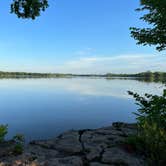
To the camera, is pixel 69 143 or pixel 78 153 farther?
pixel 69 143

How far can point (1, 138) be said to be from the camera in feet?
24.8

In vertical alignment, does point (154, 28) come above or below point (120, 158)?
above

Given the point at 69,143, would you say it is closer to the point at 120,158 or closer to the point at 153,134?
the point at 120,158

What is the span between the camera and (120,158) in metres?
6.61

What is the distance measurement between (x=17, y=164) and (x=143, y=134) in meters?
3.16

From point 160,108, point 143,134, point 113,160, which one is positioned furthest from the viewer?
point 160,108

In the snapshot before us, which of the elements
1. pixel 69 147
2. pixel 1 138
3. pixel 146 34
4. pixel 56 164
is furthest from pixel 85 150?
pixel 146 34

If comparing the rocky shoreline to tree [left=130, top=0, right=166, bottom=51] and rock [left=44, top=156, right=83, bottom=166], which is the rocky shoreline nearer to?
rock [left=44, top=156, right=83, bottom=166]

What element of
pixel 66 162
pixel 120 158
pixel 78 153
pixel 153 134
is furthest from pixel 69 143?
pixel 153 134

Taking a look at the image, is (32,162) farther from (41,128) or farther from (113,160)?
(41,128)

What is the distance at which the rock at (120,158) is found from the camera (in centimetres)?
639

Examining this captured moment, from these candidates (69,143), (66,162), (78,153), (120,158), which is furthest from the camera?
(69,143)

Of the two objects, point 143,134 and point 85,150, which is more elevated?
point 143,134

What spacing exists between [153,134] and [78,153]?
1.95m
